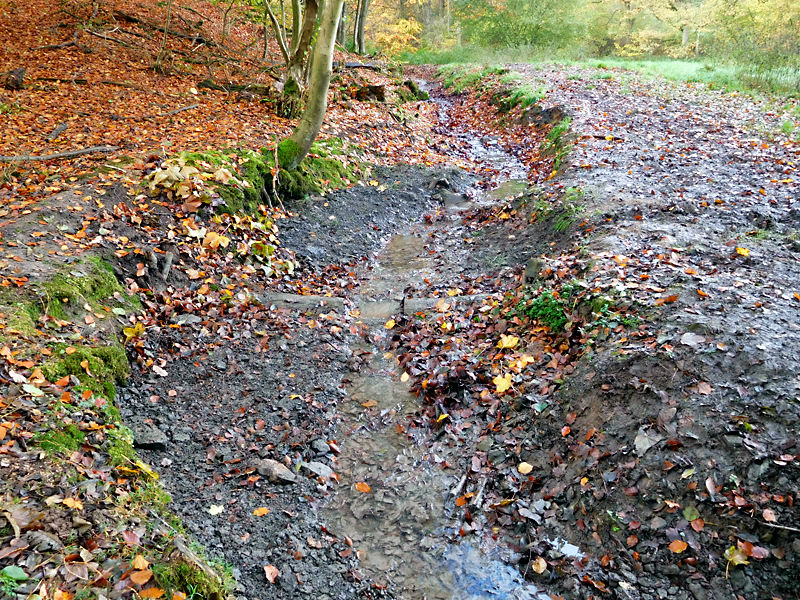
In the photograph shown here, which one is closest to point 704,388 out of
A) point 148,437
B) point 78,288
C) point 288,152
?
point 148,437

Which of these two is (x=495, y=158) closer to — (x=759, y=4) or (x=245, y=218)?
(x=245, y=218)

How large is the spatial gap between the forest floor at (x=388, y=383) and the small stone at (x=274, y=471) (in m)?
0.05

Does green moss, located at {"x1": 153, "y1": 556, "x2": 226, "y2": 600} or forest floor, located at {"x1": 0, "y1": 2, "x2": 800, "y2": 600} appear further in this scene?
forest floor, located at {"x1": 0, "y1": 2, "x2": 800, "y2": 600}

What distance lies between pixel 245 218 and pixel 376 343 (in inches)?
115

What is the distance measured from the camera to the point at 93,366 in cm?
430

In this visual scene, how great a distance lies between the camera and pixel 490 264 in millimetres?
7461

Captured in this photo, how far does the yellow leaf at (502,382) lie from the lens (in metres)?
4.93

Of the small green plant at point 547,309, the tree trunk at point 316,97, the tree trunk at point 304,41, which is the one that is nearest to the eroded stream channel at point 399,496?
the small green plant at point 547,309

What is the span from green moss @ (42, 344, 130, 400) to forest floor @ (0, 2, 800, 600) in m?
0.03

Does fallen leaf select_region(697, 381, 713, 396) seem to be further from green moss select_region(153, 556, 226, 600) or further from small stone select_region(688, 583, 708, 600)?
green moss select_region(153, 556, 226, 600)

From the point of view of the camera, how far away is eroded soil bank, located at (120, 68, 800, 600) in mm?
3422

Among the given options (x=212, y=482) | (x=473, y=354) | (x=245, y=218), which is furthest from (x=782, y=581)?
(x=245, y=218)

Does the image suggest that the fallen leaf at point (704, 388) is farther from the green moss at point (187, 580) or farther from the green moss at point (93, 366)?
the green moss at point (93, 366)

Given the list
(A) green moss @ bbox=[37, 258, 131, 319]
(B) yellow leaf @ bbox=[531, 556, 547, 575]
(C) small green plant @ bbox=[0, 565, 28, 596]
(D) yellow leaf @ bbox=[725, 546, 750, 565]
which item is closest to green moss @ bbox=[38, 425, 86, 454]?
(C) small green plant @ bbox=[0, 565, 28, 596]
